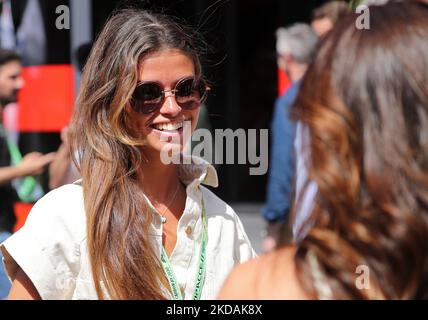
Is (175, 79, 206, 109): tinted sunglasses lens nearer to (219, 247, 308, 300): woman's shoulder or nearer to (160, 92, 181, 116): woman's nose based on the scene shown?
(160, 92, 181, 116): woman's nose

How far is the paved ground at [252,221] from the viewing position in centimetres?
657

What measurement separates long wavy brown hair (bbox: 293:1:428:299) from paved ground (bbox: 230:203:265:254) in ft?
16.4

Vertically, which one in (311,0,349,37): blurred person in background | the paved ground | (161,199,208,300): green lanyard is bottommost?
the paved ground

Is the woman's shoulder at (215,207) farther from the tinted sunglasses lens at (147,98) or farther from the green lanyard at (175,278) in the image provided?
the tinted sunglasses lens at (147,98)

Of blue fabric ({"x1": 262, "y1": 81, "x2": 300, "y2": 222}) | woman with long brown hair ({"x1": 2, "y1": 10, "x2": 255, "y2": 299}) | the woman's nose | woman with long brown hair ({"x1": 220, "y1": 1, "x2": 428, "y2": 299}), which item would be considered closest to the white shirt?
woman with long brown hair ({"x1": 2, "y1": 10, "x2": 255, "y2": 299})

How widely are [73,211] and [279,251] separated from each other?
2.77 feet

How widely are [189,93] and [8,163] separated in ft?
7.06

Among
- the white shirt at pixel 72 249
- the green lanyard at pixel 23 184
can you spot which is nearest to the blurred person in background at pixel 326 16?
the green lanyard at pixel 23 184

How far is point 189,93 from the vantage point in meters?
2.31

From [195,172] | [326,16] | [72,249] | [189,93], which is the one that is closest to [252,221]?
[326,16]

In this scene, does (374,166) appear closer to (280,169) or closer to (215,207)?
(215,207)

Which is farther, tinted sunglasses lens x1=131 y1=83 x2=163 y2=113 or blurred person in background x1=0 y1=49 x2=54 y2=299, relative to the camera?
blurred person in background x1=0 y1=49 x2=54 y2=299

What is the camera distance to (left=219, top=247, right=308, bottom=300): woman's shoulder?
1306mm
